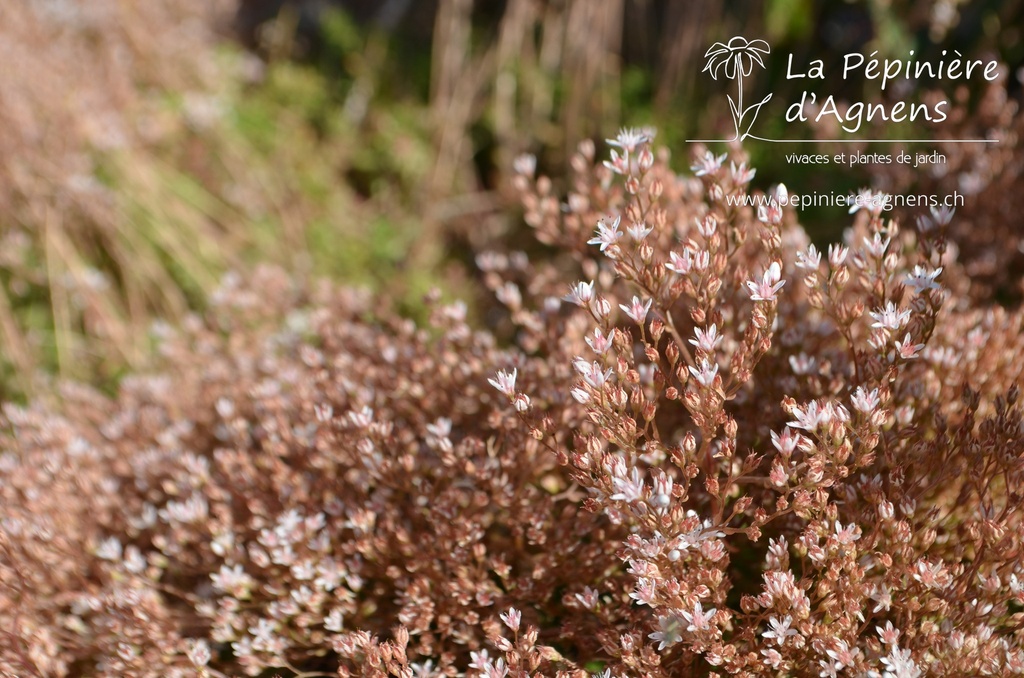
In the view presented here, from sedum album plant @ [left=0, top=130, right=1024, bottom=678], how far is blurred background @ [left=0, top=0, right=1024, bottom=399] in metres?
0.87

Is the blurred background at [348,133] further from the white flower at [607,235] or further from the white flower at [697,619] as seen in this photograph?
the white flower at [697,619]

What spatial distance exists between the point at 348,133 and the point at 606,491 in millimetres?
3711

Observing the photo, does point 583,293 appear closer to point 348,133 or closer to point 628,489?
point 628,489

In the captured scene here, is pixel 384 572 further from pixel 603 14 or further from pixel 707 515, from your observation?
pixel 603 14

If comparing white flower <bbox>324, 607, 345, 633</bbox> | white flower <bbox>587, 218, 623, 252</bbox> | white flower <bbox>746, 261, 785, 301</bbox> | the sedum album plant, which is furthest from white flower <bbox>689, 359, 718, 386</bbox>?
white flower <bbox>324, 607, 345, 633</bbox>

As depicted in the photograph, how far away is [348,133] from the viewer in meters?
4.77

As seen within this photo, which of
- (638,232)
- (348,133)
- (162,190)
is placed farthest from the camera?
(348,133)

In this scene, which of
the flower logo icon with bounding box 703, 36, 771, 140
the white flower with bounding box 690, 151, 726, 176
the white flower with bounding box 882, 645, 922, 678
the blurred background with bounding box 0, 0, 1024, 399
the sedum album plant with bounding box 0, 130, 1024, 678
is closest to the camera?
the white flower with bounding box 882, 645, 922, 678

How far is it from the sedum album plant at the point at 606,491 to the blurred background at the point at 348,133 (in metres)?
0.87

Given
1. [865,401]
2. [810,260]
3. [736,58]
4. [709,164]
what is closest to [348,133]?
[736,58]

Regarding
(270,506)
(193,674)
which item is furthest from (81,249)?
(193,674)

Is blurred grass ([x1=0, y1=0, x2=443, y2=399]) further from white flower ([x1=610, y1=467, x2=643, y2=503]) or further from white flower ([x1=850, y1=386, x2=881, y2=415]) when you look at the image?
white flower ([x1=850, y1=386, x2=881, y2=415])

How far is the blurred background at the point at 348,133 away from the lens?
347cm

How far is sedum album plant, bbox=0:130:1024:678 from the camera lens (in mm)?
1528
